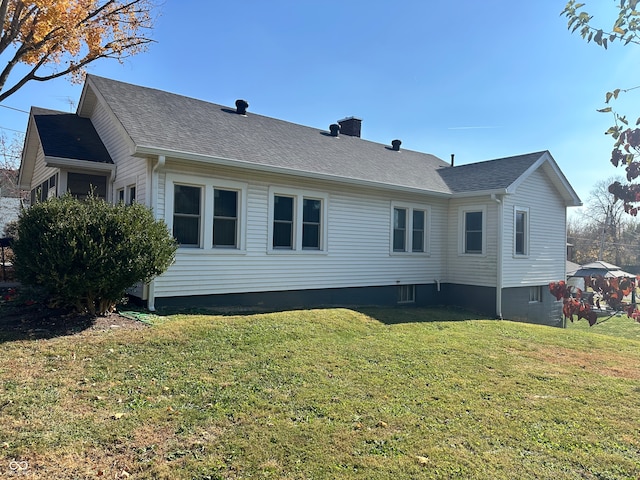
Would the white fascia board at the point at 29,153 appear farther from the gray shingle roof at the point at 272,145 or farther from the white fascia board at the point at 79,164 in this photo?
the white fascia board at the point at 79,164

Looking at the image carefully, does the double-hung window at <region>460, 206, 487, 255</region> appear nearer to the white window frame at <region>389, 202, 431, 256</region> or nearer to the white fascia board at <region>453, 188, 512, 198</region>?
the white fascia board at <region>453, 188, 512, 198</region>

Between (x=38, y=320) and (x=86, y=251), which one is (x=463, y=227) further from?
(x=38, y=320)

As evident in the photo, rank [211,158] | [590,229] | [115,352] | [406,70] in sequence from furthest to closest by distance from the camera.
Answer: [590,229] < [406,70] < [211,158] < [115,352]

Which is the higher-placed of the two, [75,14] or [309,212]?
[75,14]

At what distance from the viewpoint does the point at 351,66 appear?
14.2 metres

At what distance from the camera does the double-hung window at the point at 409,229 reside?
43.0ft

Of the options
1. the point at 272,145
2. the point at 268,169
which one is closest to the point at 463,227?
the point at 272,145

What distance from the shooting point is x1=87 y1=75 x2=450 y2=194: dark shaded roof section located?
9.43 metres

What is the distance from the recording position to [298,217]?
35.7 feet

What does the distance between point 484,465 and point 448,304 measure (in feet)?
35.8

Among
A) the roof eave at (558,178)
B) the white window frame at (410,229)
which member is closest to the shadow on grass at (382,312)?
the white window frame at (410,229)

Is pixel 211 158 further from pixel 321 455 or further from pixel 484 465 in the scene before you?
pixel 484 465

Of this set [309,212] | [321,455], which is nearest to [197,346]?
[321,455]

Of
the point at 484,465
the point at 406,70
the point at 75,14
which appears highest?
the point at 75,14
